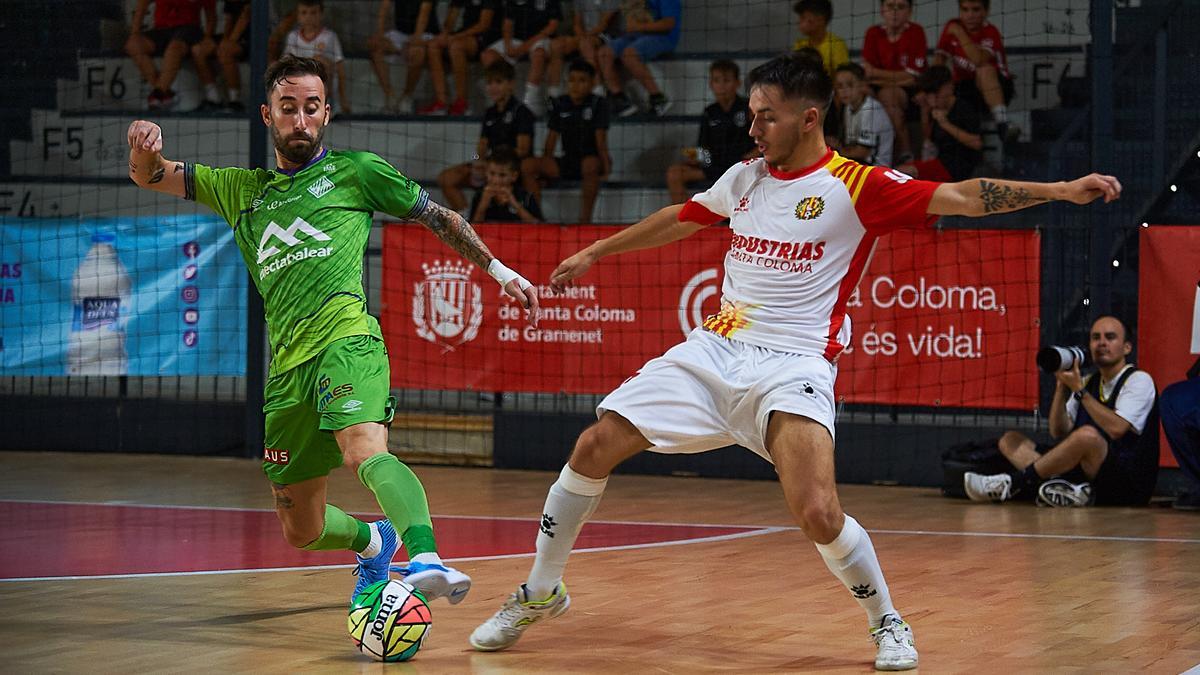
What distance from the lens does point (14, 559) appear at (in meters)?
7.90

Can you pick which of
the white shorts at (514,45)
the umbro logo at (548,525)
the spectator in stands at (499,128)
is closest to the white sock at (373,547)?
the umbro logo at (548,525)

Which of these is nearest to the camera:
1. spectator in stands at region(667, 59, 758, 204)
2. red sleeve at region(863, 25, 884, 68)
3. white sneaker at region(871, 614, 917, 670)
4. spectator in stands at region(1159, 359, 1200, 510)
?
white sneaker at region(871, 614, 917, 670)

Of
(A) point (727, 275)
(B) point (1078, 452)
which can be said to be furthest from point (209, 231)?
(A) point (727, 275)

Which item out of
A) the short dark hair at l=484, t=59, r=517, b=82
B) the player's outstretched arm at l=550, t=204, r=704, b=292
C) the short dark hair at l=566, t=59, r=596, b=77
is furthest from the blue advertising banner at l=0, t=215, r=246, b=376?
the player's outstretched arm at l=550, t=204, r=704, b=292

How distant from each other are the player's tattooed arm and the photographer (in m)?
5.54

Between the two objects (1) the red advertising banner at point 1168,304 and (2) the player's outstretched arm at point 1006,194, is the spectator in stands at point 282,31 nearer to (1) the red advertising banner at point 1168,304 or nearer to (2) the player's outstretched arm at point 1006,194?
(1) the red advertising banner at point 1168,304

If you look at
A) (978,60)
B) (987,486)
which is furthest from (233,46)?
(987,486)

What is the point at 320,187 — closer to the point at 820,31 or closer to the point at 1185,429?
the point at 1185,429

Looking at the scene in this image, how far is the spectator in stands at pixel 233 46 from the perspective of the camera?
609 inches

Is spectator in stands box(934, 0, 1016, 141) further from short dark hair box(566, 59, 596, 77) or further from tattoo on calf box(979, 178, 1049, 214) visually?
tattoo on calf box(979, 178, 1049, 214)

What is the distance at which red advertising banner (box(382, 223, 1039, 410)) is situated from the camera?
11375 millimetres

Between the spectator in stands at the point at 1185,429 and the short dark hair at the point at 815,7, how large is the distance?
4705 millimetres

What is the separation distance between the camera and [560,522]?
18.5 feet

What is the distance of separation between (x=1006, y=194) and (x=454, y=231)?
209 cm
